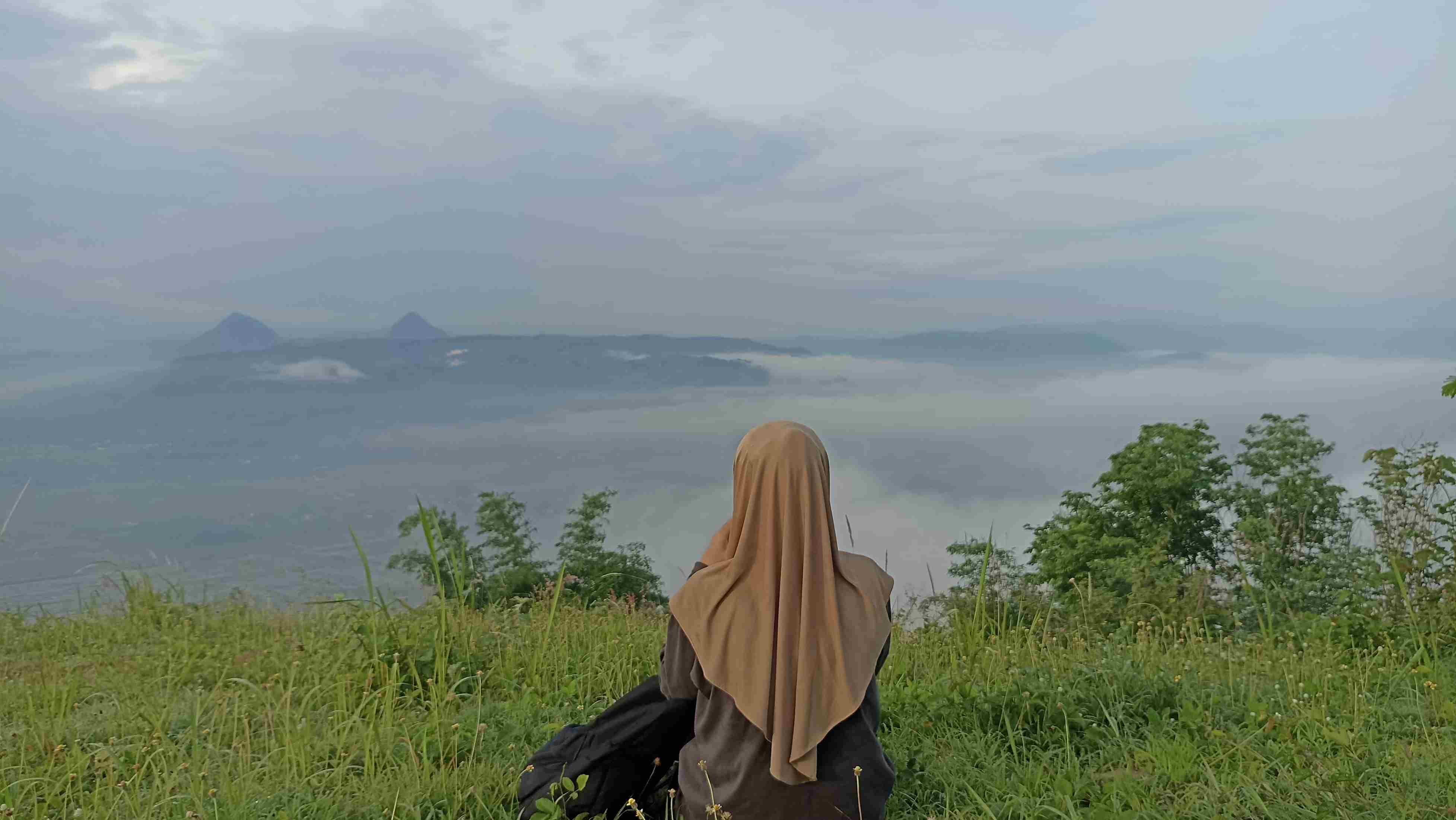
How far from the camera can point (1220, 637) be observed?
239 inches

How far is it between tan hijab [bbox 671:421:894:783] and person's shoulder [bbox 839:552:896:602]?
0.8 inches

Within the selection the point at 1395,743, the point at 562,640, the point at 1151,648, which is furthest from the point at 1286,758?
the point at 562,640

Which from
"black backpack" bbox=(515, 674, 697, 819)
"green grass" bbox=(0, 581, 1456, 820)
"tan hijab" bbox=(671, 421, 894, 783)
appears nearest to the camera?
"tan hijab" bbox=(671, 421, 894, 783)

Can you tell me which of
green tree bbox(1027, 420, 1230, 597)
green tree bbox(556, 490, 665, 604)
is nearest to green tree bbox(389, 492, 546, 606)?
green tree bbox(556, 490, 665, 604)

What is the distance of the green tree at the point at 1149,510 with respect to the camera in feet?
37.3

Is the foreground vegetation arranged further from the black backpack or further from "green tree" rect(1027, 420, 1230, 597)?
"green tree" rect(1027, 420, 1230, 597)

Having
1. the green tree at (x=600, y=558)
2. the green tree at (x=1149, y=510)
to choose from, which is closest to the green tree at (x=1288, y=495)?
the green tree at (x=1149, y=510)

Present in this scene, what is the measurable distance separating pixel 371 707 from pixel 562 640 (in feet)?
3.65

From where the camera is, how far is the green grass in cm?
384

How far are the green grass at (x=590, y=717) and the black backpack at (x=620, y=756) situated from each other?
0.33m

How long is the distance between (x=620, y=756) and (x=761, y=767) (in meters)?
0.69

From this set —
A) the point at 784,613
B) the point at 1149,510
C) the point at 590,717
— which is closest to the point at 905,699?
the point at 590,717

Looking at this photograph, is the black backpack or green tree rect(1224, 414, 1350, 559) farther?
green tree rect(1224, 414, 1350, 559)

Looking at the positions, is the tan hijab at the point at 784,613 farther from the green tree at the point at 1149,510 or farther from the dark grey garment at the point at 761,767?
the green tree at the point at 1149,510
